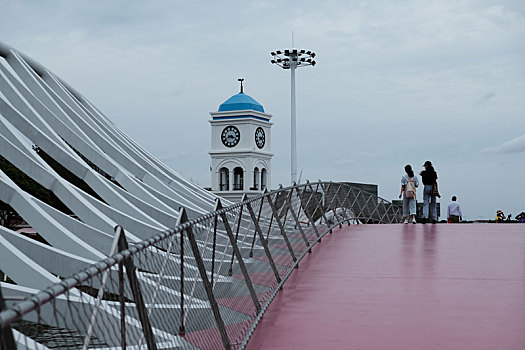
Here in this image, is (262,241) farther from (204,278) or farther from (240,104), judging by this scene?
(240,104)

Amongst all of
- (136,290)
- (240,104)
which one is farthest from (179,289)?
(240,104)

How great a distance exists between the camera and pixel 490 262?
38.2 feet

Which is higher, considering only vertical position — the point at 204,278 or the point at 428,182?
the point at 428,182

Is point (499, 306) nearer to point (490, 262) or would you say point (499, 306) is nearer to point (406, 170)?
point (490, 262)

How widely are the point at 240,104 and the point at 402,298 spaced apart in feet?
180

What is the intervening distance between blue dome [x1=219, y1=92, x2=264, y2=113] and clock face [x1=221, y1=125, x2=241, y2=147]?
1.69m

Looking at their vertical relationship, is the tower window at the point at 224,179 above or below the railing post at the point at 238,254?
above

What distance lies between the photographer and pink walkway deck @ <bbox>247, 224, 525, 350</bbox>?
680 centimetres

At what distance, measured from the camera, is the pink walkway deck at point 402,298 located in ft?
22.3

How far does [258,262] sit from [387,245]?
581 cm

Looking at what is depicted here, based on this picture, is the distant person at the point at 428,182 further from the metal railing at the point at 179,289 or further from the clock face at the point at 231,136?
the clock face at the point at 231,136

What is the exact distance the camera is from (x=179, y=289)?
A: 574 centimetres

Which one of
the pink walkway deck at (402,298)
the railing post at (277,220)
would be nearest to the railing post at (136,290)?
the pink walkway deck at (402,298)

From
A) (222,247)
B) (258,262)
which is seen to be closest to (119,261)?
(222,247)
